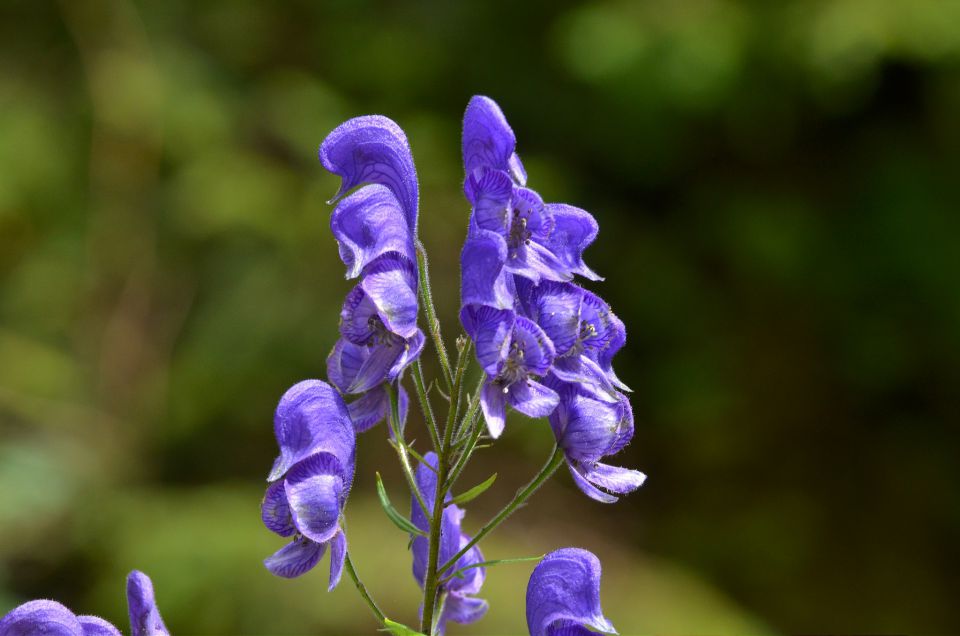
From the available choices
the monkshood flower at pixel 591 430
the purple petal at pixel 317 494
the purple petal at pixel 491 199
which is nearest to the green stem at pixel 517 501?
the monkshood flower at pixel 591 430

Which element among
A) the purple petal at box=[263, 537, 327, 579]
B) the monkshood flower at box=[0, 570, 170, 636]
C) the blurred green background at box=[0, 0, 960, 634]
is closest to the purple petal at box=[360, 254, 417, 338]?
the purple petal at box=[263, 537, 327, 579]

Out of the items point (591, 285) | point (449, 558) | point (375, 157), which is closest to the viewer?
point (375, 157)

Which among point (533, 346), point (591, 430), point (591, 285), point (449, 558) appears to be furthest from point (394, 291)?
point (591, 285)

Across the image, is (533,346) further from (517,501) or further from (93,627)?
(93,627)

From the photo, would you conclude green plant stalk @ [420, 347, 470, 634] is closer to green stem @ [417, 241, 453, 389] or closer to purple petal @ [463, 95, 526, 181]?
green stem @ [417, 241, 453, 389]

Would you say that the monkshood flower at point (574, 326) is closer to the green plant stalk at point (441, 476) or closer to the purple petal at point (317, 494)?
the green plant stalk at point (441, 476)

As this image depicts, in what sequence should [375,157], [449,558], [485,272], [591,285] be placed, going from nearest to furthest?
[485,272] → [375,157] → [449,558] → [591,285]

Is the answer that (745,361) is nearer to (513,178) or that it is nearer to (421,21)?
(421,21)
